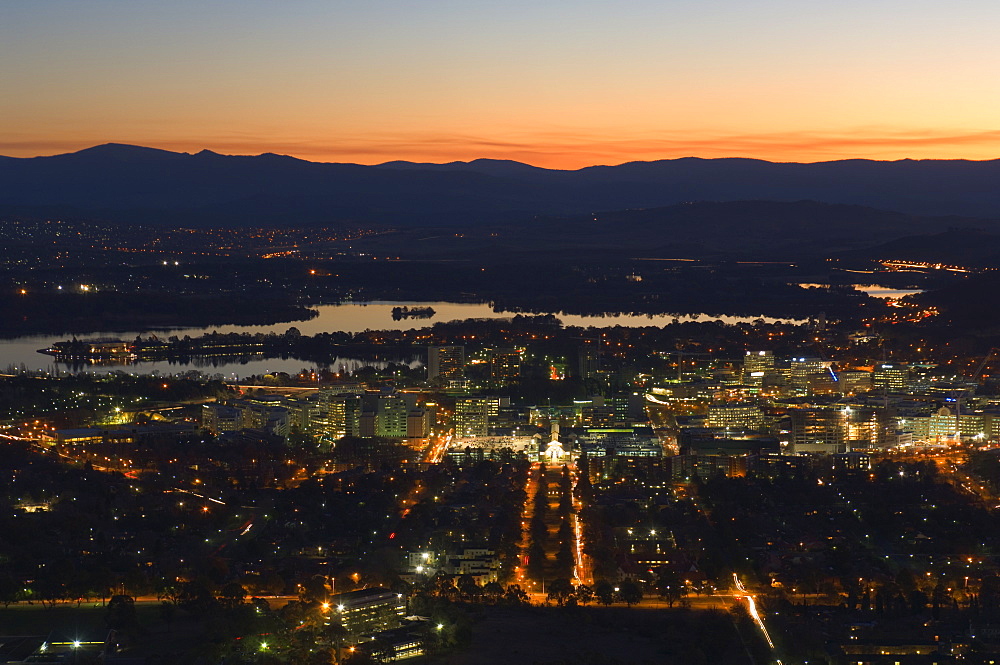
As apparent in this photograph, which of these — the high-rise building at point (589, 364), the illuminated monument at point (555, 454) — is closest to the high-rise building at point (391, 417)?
the illuminated monument at point (555, 454)

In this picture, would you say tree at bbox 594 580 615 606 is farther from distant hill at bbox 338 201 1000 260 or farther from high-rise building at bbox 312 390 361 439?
distant hill at bbox 338 201 1000 260

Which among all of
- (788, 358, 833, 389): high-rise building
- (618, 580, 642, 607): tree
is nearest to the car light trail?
(618, 580, 642, 607): tree

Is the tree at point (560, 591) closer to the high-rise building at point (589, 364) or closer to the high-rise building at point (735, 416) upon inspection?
the high-rise building at point (735, 416)

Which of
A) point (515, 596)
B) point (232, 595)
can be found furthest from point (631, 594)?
point (232, 595)

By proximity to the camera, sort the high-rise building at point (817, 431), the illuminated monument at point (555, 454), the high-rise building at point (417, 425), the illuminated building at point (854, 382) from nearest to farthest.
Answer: the illuminated monument at point (555, 454)
the high-rise building at point (817, 431)
the high-rise building at point (417, 425)
the illuminated building at point (854, 382)

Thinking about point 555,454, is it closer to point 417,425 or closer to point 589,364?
point 417,425
